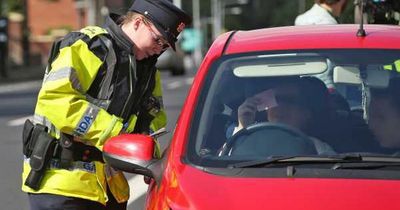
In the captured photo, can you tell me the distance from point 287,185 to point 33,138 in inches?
52.9

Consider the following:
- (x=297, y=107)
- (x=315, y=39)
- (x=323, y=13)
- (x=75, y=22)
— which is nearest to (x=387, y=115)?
(x=297, y=107)

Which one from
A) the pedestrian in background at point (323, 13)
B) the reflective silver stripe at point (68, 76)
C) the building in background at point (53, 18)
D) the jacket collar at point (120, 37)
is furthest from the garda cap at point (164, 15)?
the building in background at point (53, 18)

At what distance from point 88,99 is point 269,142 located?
84 centimetres

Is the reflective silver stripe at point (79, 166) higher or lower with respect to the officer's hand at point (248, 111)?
lower

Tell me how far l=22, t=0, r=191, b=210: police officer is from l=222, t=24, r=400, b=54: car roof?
0.32 m

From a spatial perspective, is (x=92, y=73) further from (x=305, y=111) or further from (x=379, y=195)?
(x=379, y=195)

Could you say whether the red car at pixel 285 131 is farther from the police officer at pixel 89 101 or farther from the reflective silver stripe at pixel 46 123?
the reflective silver stripe at pixel 46 123

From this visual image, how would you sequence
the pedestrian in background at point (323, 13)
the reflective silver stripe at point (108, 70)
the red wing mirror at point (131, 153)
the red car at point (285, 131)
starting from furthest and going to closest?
the pedestrian in background at point (323, 13) → the reflective silver stripe at point (108, 70) → the red wing mirror at point (131, 153) → the red car at point (285, 131)

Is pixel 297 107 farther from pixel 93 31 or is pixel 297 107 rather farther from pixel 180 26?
pixel 93 31

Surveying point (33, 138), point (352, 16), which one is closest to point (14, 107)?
point (352, 16)

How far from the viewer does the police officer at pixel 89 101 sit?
14.8 feet

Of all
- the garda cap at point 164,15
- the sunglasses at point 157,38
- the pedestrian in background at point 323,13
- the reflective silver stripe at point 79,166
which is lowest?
A: the pedestrian in background at point 323,13

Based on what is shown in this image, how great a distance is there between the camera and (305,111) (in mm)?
4426

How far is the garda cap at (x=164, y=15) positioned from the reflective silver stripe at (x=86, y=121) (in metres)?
0.47
